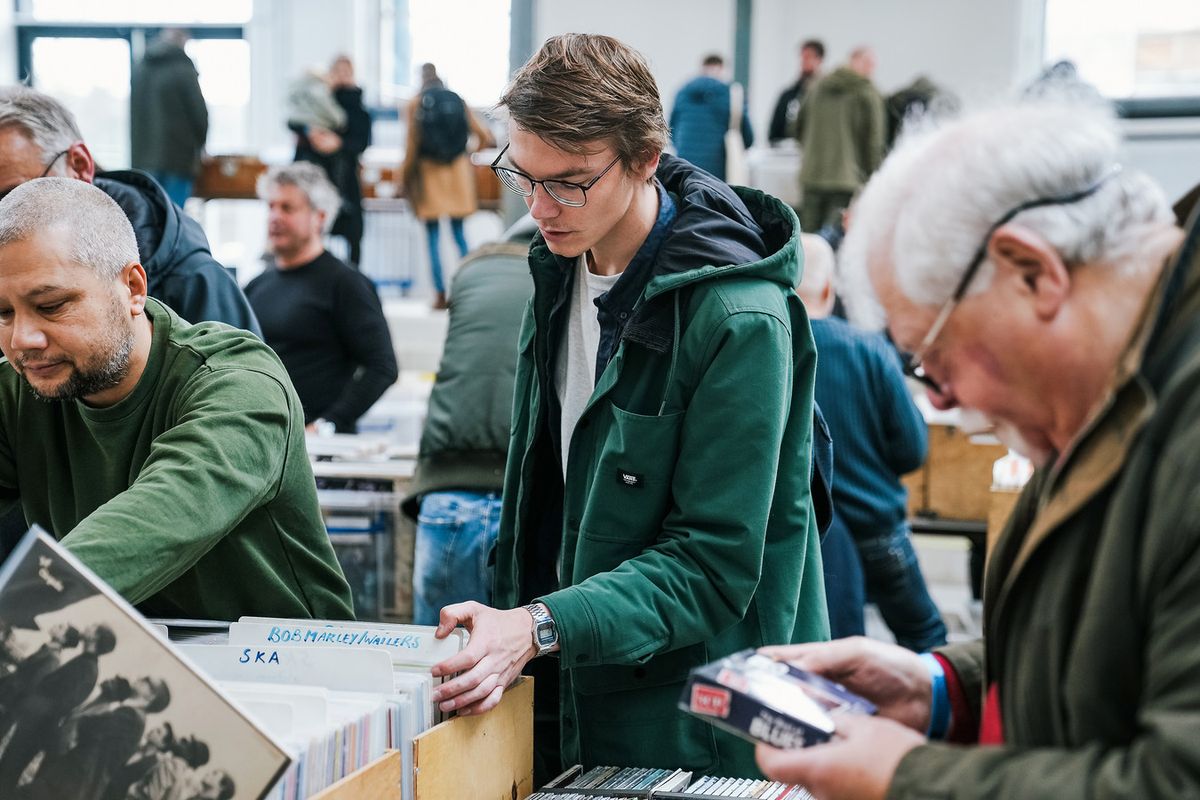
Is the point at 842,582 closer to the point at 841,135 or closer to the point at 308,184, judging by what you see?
the point at 308,184

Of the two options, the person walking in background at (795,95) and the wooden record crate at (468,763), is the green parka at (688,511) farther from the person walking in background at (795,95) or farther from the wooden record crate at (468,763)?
the person walking in background at (795,95)

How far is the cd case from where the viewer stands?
1.16 m

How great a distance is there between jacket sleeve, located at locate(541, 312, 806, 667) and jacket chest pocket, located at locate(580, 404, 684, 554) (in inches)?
1.3

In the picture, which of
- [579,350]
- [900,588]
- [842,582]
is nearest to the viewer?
[579,350]

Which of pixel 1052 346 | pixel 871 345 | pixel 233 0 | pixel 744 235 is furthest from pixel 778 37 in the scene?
pixel 1052 346

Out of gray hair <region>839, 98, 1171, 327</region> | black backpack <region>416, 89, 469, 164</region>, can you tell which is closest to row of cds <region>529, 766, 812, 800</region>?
gray hair <region>839, 98, 1171, 327</region>

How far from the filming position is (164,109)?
1041cm

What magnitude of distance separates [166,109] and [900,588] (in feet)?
27.1

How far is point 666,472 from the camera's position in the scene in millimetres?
1870

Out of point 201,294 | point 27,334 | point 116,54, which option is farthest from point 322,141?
point 27,334

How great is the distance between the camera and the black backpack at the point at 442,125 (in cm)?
979

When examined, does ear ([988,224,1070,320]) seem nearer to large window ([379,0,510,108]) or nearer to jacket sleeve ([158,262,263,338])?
jacket sleeve ([158,262,263,338])

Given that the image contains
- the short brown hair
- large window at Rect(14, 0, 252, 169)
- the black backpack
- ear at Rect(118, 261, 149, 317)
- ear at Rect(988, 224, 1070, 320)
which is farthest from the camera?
large window at Rect(14, 0, 252, 169)

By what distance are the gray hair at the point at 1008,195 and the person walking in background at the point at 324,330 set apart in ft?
12.6
